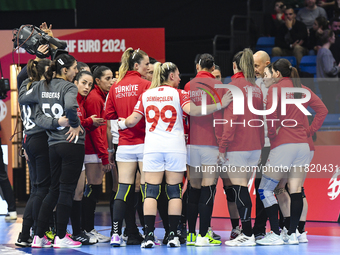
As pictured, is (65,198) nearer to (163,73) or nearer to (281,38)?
(163,73)

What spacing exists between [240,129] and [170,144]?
73 cm

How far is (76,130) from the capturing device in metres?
4.82

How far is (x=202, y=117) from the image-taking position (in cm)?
499

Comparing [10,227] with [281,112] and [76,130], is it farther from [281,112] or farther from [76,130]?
[281,112]

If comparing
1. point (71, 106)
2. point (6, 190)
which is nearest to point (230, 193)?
point (71, 106)

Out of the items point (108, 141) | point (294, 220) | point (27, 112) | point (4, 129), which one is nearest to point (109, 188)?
point (4, 129)

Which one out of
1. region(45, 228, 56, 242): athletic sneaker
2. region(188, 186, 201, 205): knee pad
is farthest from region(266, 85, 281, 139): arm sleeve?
region(45, 228, 56, 242): athletic sneaker

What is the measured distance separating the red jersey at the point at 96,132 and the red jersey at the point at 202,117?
1.06 metres

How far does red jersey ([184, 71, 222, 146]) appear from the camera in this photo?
4.95m

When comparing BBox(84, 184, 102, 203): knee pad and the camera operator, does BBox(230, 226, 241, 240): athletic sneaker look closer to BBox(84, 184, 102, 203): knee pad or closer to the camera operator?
BBox(84, 184, 102, 203): knee pad

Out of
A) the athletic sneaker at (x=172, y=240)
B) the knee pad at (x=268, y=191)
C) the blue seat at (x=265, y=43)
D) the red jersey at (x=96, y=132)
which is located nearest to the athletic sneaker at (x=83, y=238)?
the red jersey at (x=96, y=132)

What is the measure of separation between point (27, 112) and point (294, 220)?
2.96 m

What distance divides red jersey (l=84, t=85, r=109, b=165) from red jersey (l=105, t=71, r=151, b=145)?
13.9 inches

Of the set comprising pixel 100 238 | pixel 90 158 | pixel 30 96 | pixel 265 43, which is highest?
pixel 265 43
